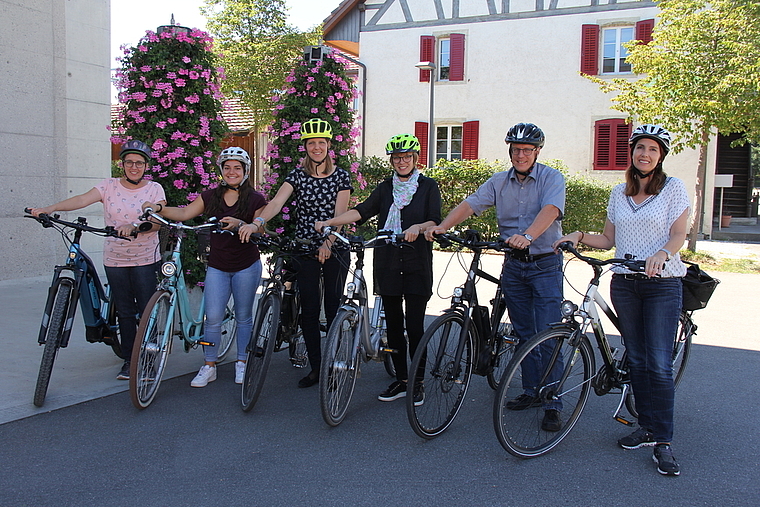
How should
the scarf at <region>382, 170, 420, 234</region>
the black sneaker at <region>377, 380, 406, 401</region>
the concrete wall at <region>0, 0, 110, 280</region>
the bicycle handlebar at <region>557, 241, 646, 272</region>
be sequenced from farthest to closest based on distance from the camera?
the concrete wall at <region>0, 0, 110, 280</region> → the black sneaker at <region>377, 380, 406, 401</region> → the scarf at <region>382, 170, 420, 234</region> → the bicycle handlebar at <region>557, 241, 646, 272</region>

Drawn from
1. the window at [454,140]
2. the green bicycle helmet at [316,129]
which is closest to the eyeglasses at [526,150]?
the green bicycle helmet at [316,129]

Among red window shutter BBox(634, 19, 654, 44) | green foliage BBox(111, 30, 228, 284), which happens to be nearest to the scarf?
green foliage BBox(111, 30, 228, 284)

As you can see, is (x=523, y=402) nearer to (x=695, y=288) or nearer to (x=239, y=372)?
(x=695, y=288)

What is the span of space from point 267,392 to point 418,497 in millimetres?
2062

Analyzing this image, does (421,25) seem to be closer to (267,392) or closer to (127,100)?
(127,100)

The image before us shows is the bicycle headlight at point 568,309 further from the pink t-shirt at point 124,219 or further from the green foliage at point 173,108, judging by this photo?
the green foliage at point 173,108

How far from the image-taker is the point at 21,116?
9.40 m

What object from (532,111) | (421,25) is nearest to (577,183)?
(532,111)

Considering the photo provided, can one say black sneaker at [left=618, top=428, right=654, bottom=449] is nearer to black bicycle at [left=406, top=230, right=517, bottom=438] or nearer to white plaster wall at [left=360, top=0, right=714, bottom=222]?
black bicycle at [left=406, top=230, right=517, bottom=438]

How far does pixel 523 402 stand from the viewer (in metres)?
4.61

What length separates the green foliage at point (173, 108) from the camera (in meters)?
6.63

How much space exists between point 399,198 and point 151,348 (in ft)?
6.55

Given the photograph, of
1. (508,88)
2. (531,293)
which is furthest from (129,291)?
(508,88)

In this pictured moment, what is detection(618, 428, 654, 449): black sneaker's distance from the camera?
170 inches
